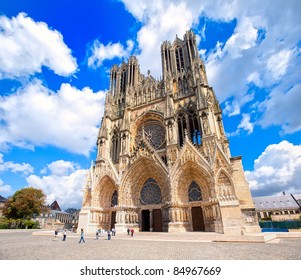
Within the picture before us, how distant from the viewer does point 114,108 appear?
26.0 meters

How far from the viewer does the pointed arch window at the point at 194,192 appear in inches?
630

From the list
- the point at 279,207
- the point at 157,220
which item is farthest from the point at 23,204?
the point at 279,207

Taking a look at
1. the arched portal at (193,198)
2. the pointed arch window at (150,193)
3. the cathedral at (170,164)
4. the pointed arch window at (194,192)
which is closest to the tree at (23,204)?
the cathedral at (170,164)

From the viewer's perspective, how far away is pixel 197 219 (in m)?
15.7

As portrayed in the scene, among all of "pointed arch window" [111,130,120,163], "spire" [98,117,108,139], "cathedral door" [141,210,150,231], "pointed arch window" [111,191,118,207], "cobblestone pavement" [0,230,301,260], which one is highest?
"spire" [98,117,108,139]

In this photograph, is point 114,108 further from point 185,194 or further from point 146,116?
point 185,194

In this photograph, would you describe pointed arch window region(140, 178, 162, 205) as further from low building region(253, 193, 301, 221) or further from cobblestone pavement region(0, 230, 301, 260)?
low building region(253, 193, 301, 221)

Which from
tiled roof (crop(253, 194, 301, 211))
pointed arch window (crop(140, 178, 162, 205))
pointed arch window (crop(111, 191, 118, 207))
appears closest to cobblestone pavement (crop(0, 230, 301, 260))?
pointed arch window (crop(140, 178, 162, 205))

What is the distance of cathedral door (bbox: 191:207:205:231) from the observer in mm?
15488

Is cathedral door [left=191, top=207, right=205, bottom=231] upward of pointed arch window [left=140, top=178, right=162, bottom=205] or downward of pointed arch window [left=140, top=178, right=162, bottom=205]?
downward

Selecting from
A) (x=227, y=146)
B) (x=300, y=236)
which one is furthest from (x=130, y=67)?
(x=300, y=236)

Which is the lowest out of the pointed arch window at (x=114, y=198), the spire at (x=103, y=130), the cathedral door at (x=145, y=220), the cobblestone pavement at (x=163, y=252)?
the cobblestone pavement at (x=163, y=252)

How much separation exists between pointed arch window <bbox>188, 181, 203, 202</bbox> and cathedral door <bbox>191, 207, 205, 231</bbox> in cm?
88

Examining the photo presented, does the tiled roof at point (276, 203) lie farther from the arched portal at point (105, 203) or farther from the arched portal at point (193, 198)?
the arched portal at point (105, 203)
